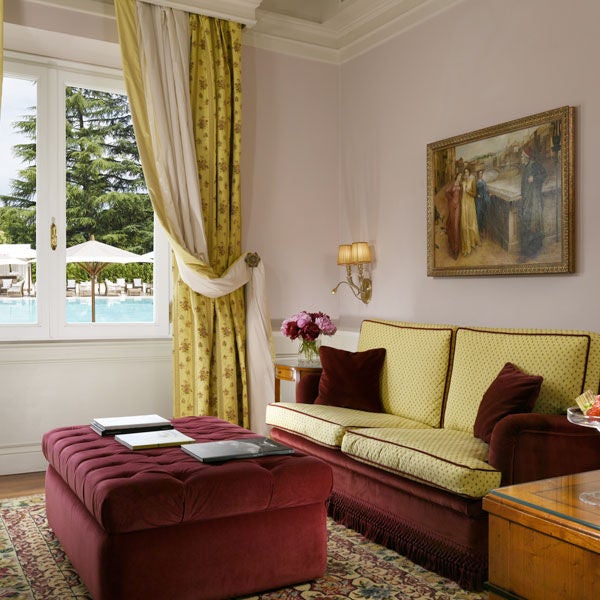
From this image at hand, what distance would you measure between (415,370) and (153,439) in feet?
5.30

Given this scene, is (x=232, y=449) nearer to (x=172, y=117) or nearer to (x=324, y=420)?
(x=324, y=420)

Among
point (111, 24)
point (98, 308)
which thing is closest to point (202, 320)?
point (98, 308)

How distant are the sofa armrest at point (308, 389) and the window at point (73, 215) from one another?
1310 millimetres

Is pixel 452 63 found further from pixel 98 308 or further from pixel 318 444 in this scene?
pixel 98 308

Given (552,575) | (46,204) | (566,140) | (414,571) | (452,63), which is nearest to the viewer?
(552,575)

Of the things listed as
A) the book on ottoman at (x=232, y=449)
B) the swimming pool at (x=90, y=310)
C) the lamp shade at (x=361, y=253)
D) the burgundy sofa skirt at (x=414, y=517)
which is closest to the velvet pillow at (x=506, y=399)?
the burgundy sofa skirt at (x=414, y=517)

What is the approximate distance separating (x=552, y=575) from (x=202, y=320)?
3167mm

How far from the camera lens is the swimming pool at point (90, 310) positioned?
461 cm

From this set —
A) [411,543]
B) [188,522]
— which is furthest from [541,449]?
[188,522]

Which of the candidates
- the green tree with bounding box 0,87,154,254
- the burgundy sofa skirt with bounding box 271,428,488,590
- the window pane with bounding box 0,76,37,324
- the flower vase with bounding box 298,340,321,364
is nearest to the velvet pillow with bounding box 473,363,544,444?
the burgundy sofa skirt with bounding box 271,428,488,590

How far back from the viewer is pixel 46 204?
469 centimetres

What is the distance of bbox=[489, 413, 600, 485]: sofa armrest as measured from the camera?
271cm

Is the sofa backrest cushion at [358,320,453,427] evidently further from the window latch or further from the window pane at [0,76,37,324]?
the window pane at [0,76,37,324]

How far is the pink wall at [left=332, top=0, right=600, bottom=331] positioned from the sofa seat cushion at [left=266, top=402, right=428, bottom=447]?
2.90 ft
